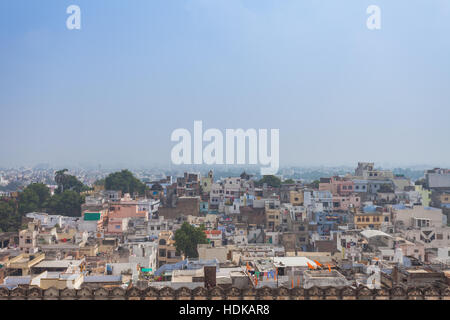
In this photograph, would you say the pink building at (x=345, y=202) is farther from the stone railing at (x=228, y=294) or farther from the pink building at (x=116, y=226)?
the stone railing at (x=228, y=294)

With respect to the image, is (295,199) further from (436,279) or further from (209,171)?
(436,279)

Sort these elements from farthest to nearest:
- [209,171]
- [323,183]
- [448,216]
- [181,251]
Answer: [209,171] → [323,183] → [448,216] → [181,251]

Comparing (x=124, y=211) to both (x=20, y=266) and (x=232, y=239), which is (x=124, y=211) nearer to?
(x=232, y=239)

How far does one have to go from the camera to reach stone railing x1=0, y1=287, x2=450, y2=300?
6.15 metres

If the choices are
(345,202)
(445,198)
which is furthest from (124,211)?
(445,198)

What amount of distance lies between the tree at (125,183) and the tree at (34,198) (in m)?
2.70

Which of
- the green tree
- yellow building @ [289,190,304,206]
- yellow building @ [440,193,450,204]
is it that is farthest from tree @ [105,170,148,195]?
yellow building @ [440,193,450,204]

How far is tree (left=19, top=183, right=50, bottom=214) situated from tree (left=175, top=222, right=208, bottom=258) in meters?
7.95

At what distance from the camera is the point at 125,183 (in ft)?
66.4
